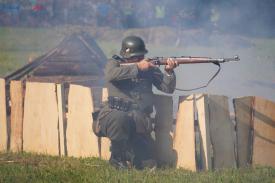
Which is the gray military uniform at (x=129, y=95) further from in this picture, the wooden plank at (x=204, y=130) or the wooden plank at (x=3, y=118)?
the wooden plank at (x=3, y=118)

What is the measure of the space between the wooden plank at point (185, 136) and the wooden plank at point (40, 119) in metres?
1.85

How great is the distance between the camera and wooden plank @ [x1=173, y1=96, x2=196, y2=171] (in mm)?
7203

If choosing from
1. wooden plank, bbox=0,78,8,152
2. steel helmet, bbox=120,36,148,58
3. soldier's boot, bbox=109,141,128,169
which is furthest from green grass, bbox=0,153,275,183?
steel helmet, bbox=120,36,148,58

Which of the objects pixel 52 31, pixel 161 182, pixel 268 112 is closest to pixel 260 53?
pixel 52 31

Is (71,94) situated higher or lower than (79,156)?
higher

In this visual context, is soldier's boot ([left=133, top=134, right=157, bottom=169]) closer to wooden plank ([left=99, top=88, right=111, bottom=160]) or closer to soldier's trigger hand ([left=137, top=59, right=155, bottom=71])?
wooden plank ([left=99, top=88, right=111, bottom=160])

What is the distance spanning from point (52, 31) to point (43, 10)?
1443mm

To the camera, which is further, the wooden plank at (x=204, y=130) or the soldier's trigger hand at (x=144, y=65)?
the soldier's trigger hand at (x=144, y=65)

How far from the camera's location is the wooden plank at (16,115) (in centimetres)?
855

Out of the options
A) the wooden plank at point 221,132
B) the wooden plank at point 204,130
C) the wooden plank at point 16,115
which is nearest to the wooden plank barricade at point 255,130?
the wooden plank at point 221,132

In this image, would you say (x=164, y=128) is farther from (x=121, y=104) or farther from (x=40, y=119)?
(x=40, y=119)

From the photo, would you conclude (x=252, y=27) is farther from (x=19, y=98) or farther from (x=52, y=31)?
(x=19, y=98)

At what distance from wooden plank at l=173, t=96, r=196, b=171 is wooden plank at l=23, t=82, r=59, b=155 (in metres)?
1.85

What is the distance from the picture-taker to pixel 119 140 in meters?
7.33
